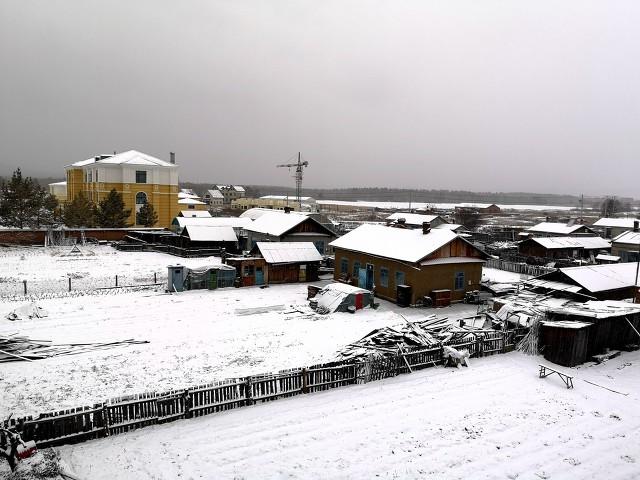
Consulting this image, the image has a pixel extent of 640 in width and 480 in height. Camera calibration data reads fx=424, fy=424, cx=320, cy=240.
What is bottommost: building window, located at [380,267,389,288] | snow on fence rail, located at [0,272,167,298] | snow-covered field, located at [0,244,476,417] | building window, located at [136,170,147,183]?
snow-covered field, located at [0,244,476,417]

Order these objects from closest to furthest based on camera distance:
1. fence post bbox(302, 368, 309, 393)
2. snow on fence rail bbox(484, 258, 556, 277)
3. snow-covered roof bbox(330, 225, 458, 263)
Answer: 1. fence post bbox(302, 368, 309, 393)
2. snow-covered roof bbox(330, 225, 458, 263)
3. snow on fence rail bbox(484, 258, 556, 277)

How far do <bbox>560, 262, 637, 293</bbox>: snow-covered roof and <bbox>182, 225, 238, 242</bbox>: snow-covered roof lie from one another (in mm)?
31195

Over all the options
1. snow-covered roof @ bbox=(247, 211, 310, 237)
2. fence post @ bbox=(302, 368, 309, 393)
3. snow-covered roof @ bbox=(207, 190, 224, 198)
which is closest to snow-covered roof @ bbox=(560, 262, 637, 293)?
fence post @ bbox=(302, 368, 309, 393)

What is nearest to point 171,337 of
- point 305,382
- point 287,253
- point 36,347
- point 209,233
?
point 36,347

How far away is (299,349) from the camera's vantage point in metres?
17.0

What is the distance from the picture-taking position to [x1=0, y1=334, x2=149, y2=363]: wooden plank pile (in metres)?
15.6

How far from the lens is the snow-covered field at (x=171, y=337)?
13523mm

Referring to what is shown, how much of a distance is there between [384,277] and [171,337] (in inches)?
543

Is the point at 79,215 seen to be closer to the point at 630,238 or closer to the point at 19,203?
the point at 19,203

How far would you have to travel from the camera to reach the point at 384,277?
27.0 m

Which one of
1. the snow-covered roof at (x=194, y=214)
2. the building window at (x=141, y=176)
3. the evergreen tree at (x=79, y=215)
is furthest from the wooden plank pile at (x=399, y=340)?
the building window at (x=141, y=176)

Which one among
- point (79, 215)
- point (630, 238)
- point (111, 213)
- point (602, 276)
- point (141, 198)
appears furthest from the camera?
point (141, 198)

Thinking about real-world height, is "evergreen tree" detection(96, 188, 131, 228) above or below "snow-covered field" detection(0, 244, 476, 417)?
above

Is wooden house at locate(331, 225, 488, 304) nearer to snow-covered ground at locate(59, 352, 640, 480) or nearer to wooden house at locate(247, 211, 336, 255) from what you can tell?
wooden house at locate(247, 211, 336, 255)
